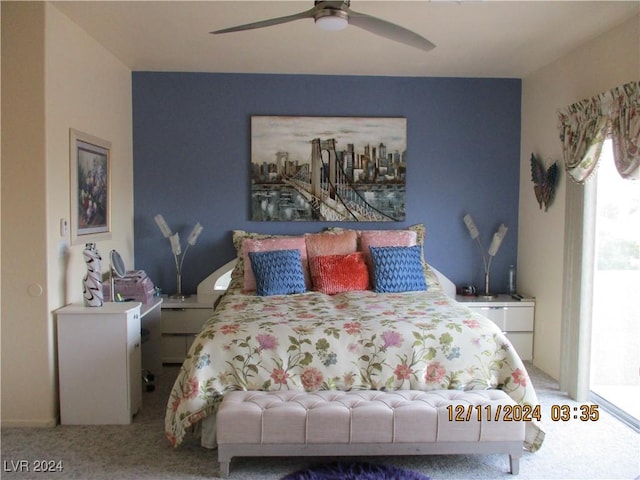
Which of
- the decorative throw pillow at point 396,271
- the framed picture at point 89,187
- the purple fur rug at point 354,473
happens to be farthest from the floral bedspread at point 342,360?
the framed picture at point 89,187

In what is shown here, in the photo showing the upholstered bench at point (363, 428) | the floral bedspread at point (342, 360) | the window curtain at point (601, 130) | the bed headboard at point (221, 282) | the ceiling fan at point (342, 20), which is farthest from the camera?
the bed headboard at point (221, 282)

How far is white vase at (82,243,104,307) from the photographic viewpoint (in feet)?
10.5

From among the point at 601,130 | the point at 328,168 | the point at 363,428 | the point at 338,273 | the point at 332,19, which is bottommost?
the point at 363,428

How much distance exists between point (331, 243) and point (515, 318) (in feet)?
5.54

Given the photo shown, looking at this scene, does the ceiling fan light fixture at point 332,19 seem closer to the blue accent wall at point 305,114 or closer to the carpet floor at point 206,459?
the carpet floor at point 206,459

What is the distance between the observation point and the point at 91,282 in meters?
3.19

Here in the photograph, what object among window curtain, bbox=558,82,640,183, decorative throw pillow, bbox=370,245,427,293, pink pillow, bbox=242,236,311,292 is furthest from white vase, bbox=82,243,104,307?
window curtain, bbox=558,82,640,183

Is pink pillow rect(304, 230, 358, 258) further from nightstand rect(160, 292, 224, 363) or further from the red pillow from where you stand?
nightstand rect(160, 292, 224, 363)

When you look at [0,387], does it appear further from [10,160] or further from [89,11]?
[89,11]

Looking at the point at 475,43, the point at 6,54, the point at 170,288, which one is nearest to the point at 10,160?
the point at 6,54

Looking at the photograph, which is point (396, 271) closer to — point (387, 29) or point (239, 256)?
point (239, 256)

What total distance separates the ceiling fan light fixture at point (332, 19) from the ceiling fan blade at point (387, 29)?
0.05 metres

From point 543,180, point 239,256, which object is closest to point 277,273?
point 239,256

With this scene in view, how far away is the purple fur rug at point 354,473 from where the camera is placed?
2500 millimetres
